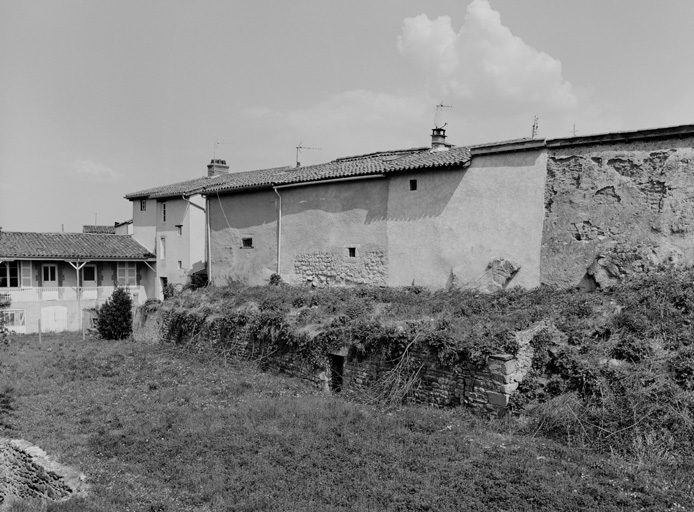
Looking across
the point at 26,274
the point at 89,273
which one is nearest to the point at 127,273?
the point at 89,273

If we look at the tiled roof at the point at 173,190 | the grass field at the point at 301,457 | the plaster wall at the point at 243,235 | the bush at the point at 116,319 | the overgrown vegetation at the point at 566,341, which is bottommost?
the bush at the point at 116,319

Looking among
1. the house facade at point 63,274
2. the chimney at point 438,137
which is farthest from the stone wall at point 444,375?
the house facade at point 63,274

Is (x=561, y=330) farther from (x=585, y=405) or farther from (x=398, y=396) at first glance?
(x=398, y=396)

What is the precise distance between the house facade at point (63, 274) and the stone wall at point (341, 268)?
47.8ft

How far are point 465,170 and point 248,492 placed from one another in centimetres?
1089

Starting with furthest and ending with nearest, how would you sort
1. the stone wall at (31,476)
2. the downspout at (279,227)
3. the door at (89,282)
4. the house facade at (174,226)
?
the door at (89,282), the house facade at (174,226), the downspout at (279,227), the stone wall at (31,476)

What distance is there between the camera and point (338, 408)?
410 inches

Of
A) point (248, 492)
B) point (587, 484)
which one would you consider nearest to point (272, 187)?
point (248, 492)

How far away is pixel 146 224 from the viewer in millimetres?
30656

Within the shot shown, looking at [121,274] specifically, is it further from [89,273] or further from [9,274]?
[9,274]

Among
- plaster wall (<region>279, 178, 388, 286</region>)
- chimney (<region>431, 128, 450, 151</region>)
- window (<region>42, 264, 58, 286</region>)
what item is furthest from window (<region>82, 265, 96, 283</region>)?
chimney (<region>431, 128, 450, 151</region>)

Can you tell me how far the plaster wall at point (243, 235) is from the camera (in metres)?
20.3

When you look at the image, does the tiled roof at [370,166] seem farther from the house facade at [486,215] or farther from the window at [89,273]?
the window at [89,273]

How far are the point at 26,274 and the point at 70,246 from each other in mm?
2526
